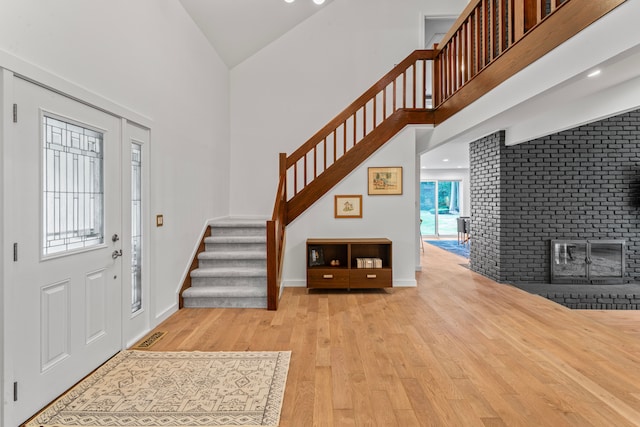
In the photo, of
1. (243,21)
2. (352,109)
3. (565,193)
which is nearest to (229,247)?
(352,109)

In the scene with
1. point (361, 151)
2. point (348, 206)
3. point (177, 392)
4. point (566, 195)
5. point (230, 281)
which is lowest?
point (177, 392)

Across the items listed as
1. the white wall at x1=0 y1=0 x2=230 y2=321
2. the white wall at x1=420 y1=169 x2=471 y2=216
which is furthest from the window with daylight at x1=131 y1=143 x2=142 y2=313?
the white wall at x1=420 y1=169 x2=471 y2=216

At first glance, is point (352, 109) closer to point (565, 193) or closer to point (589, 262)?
point (565, 193)

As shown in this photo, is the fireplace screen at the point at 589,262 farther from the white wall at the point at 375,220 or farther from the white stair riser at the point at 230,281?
the white stair riser at the point at 230,281

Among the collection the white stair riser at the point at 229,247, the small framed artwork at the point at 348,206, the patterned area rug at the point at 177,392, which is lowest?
the patterned area rug at the point at 177,392

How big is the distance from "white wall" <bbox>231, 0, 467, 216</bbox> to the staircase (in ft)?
3.94

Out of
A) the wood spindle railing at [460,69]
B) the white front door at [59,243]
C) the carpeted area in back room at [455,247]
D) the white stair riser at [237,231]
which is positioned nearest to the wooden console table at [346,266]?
the wood spindle railing at [460,69]

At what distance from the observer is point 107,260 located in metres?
2.61

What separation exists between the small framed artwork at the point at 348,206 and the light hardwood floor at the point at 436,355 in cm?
119

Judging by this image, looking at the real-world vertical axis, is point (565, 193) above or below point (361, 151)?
below

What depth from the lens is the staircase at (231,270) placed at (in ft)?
13.0

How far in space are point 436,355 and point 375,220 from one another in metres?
2.51

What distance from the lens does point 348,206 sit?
16.1 ft

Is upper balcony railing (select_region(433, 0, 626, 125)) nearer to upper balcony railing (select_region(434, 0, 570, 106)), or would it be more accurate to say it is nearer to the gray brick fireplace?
upper balcony railing (select_region(434, 0, 570, 106))
